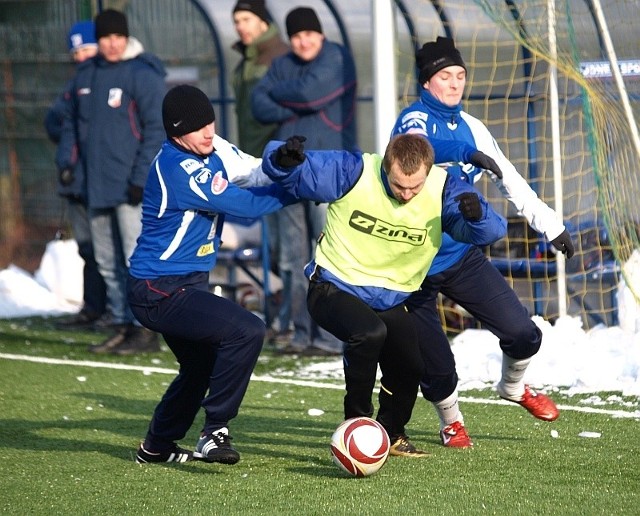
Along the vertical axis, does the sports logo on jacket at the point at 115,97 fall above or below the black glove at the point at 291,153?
below

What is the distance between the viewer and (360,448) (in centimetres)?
591

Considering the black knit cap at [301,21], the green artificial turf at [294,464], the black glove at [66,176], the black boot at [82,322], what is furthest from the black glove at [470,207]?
the black boot at [82,322]

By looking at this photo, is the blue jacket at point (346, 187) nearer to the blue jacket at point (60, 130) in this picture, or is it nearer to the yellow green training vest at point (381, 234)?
the yellow green training vest at point (381, 234)

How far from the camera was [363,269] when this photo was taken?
20.2 feet

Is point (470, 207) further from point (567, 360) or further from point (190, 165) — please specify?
point (567, 360)

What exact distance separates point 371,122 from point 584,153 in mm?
1974

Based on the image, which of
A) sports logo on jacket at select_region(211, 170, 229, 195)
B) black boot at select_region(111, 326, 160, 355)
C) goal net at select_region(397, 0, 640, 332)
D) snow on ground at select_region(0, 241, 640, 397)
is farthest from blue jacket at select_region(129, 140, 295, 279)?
black boot at select_region(111, 326, 160, 355)

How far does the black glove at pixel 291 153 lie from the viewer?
580cm

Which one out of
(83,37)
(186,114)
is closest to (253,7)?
(83,37)

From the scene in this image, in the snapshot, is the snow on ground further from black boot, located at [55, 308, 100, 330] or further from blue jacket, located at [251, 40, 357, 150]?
Answer: black boot, located at [55, 308, 100, 330]

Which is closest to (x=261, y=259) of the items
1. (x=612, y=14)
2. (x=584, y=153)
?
(x=584, y=153)

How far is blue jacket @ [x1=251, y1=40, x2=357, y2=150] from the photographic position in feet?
32.6

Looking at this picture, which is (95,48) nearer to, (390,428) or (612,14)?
(612,14)

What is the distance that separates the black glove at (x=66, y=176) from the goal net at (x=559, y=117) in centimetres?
278
